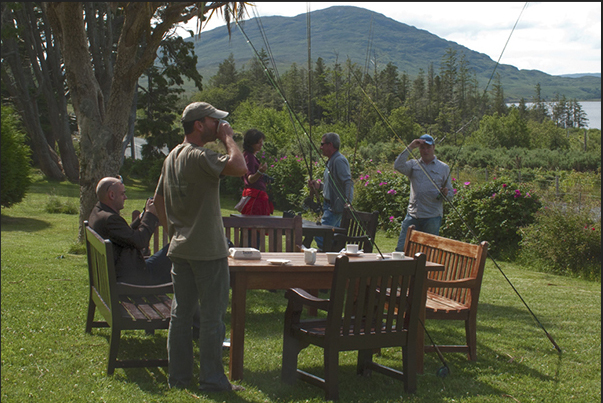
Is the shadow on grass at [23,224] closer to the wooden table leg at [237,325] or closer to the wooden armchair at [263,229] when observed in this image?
the wooden armchair at [263,229]

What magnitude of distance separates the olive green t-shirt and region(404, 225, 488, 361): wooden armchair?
1.64 metres

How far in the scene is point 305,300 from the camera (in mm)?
3631

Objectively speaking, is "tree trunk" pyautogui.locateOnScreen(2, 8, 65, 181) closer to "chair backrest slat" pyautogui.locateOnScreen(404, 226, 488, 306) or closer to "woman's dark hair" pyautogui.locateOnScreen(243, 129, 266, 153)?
"woman's dark hair" pyautogui.locateOnScreen(243, 129, 266, 153)

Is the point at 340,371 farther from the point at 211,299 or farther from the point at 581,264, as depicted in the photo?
the point at 581,264

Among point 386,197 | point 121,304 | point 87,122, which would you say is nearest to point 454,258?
point 121,304

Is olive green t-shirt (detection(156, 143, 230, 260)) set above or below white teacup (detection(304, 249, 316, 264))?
above

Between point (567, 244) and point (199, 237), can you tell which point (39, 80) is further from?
point (199, 237)

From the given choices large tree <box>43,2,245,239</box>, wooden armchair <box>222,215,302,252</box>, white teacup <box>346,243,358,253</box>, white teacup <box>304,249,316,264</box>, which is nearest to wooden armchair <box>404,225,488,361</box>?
white teacup <box>346,243,358,253</box>

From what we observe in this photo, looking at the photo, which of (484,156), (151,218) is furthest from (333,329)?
(484,156)

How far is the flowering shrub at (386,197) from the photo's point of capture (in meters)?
12.5

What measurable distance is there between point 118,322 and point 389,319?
1.66 metres

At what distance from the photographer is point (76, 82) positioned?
27.0 feet

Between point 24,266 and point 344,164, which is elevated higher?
point 344,164

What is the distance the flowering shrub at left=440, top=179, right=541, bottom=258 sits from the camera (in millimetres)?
10062
